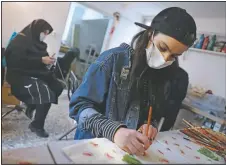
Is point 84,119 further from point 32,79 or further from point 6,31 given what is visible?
point 6,31

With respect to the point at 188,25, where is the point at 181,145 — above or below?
below

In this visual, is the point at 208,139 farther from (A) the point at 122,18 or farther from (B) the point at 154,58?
(A) the point at 122,18

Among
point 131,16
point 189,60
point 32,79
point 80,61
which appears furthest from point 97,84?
point 131,16

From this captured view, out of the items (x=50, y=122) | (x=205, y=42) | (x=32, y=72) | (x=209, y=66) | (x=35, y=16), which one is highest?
(x=205, y=42)

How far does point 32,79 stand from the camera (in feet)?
5.87

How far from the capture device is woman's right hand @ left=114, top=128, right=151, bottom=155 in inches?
16.9

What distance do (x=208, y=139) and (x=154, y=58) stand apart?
315 millimetres

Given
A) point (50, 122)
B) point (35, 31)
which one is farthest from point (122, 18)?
point (50, 122)

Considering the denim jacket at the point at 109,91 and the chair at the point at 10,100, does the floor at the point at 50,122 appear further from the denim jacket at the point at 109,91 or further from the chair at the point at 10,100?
the denim jacket at the point at 109,91

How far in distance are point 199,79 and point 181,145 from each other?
2345 millimetres

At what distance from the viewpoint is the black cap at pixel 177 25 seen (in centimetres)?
58

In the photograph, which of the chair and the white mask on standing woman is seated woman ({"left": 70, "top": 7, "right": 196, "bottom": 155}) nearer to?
the white mask on standing woman

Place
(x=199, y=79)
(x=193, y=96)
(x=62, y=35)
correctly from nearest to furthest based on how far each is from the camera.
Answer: (x=193, y=96) → (x=199, y=79) → (x=62, y=35)

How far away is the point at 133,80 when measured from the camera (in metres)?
0.68
